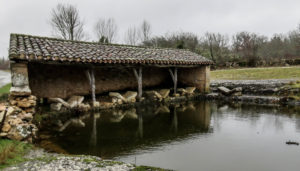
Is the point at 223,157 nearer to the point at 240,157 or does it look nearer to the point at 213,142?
the point at 240,157

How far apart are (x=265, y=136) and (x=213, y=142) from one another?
174cm

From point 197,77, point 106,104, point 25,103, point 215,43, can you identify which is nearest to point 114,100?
point 106,104

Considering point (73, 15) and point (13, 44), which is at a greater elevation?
point (73, 15)

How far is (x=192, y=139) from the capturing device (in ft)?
19.5

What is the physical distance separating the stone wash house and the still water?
247cm

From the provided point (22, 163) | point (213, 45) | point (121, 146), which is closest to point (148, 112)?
point (121, 146)

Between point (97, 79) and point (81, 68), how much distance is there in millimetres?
1204

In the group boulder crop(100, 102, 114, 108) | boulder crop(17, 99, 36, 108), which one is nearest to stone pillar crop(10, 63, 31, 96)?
boulder crop(17, 99, 36, 108)

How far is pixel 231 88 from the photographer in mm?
14453

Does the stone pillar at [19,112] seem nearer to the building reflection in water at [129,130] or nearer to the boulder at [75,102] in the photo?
the building reflection in water at [129,130]

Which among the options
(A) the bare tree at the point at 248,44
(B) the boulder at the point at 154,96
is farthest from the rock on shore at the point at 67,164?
(A) the bare tree at the point at 248,44

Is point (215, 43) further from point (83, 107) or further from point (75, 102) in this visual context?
point (75, 102)

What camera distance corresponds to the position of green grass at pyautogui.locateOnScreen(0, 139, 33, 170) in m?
3.96

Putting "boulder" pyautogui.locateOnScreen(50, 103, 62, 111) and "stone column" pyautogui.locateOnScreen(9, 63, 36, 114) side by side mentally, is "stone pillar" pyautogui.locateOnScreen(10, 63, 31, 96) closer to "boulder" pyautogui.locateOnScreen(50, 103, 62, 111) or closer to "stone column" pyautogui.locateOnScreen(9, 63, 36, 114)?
"stone column" pyautogui.locateOnScreen(9, 63, 36, 114)
